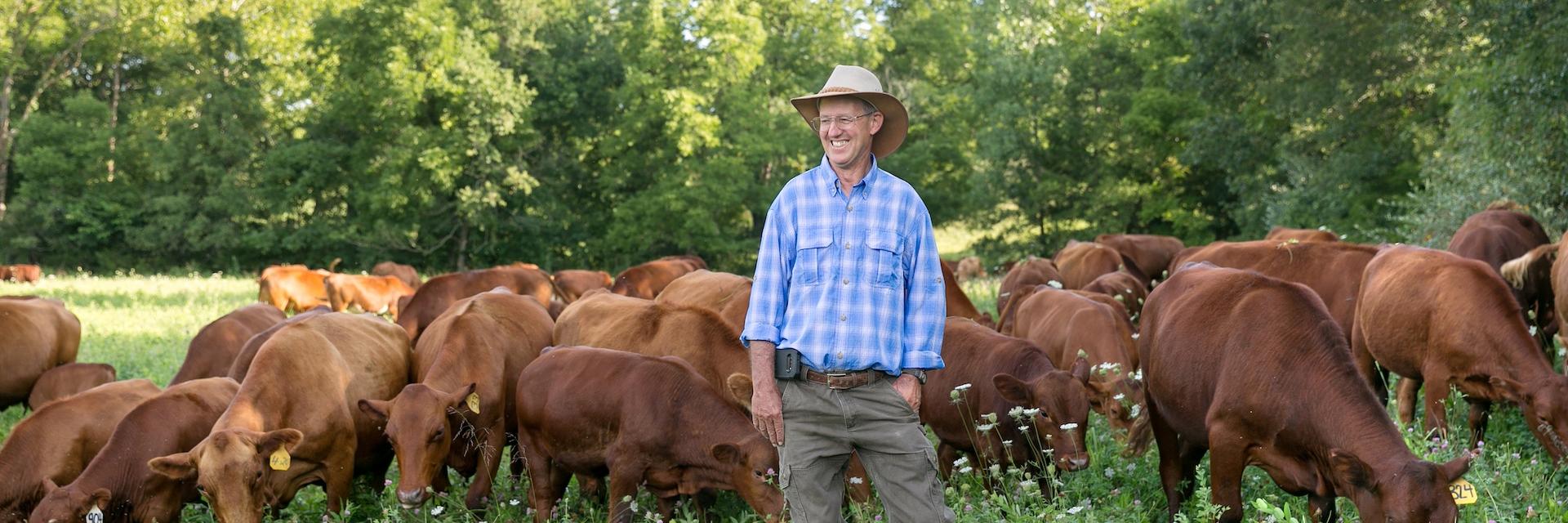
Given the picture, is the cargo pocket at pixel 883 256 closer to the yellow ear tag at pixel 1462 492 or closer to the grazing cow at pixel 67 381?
the yellow ear tag at pixel 1462 492

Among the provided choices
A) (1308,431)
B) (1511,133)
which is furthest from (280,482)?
(1511,133)

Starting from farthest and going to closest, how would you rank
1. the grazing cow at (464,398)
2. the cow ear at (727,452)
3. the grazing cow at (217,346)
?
the grazing cow at (217,346), the grazing cow at (464,398), the cow ear at (727,452)

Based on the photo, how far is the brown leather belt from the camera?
4047 millimetres

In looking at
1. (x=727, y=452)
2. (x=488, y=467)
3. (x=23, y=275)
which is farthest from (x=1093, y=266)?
(x=23, y=275)

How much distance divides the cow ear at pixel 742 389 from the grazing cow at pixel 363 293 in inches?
555

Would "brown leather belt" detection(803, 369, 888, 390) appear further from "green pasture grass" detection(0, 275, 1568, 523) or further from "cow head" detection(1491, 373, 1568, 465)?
"cow head" detection(1491, 373, 1568, 465)

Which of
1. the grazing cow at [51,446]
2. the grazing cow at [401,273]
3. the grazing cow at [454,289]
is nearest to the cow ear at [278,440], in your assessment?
the grazing cow at [51,446]

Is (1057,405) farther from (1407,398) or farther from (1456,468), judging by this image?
(1407,398)

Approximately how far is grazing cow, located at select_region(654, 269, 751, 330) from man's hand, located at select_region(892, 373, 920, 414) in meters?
4.95

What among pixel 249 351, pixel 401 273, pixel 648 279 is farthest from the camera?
pixel 401 273

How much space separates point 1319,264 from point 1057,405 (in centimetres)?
447

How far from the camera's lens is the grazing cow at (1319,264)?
30.2 ft

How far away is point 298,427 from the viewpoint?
266 inches

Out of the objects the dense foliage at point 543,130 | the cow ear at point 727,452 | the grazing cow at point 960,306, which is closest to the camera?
the cow ear at point 727,452
